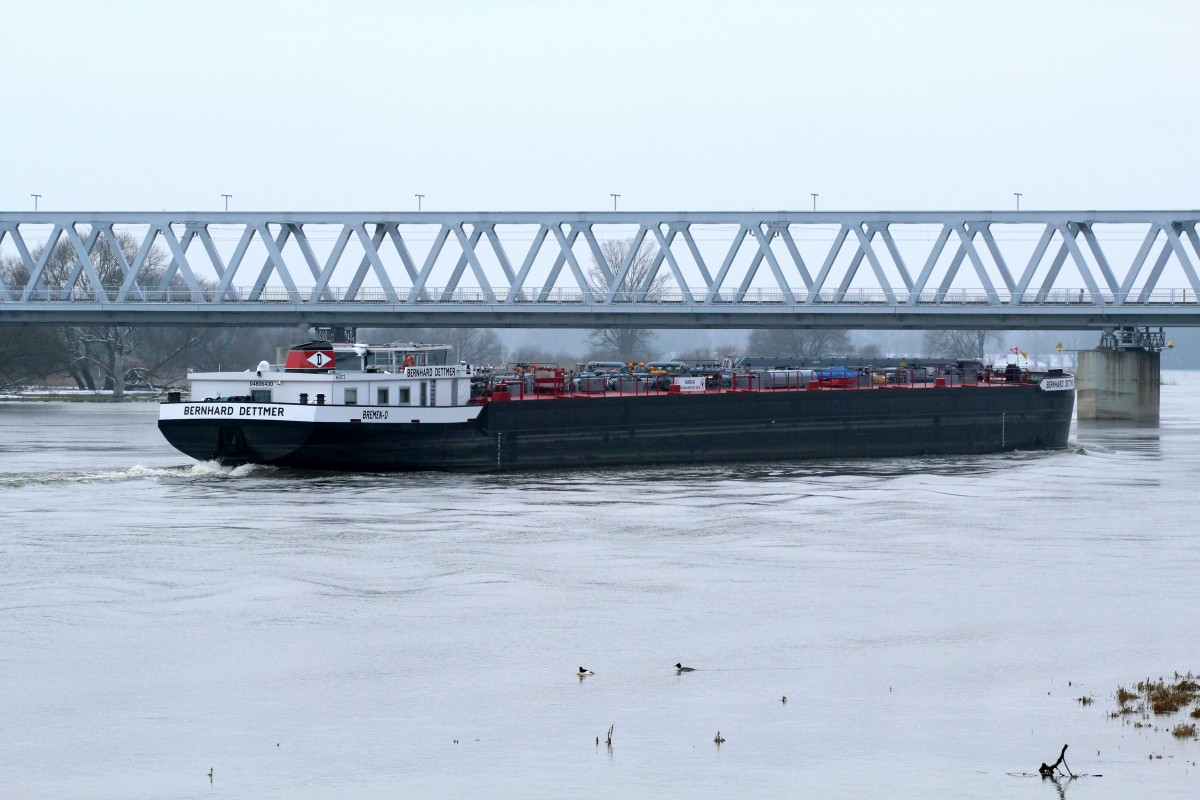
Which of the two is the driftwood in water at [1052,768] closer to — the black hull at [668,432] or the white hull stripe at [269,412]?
the white hull stripe at [269,412]

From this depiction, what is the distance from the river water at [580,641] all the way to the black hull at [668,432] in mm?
4058

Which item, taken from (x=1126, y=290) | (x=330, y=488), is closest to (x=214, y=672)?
(x=330, y=488)

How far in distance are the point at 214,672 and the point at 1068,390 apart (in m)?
56.9

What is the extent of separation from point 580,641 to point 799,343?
484 feet

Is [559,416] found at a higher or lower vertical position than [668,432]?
higher

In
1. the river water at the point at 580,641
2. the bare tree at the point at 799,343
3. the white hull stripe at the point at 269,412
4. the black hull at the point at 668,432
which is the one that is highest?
the bare tree at the point at 799,343

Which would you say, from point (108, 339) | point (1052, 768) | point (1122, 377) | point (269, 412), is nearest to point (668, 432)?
point (269, 412)

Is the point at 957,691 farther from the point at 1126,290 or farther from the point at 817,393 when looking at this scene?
the point at 1126,290

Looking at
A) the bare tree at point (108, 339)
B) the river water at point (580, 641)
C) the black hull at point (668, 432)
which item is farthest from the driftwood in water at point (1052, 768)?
the bare tree at point (108, 339)

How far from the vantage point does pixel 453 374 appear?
5272 cm

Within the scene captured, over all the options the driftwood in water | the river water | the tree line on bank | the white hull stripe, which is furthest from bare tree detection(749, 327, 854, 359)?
the driftwood in water

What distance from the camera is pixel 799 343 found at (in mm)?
168875

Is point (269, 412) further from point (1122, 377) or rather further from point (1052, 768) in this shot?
point (1122, 377)

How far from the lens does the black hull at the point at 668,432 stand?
1900 inches
